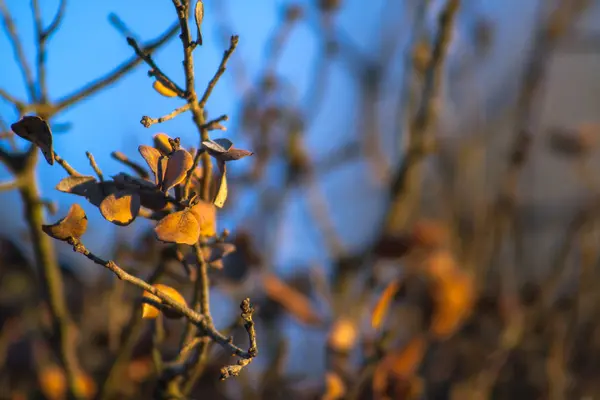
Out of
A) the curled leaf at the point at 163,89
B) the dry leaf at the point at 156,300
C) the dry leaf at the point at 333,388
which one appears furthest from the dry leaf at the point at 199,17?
the dry leaf at the point at 333,388

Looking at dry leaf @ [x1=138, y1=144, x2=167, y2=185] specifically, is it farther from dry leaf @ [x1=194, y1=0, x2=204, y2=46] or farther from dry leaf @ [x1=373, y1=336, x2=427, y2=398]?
dry leaf @ [x1=373, y1=336, x2=427, y2=398]

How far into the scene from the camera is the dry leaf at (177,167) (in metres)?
0.35

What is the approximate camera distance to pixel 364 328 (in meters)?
0.79

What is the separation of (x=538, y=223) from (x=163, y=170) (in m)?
1.30

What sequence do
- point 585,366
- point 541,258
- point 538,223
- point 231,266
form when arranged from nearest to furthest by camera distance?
point 231,266, point 585,366, point 538,223, point 541,258

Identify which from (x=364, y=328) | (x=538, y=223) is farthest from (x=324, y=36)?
(x=538, y=223)

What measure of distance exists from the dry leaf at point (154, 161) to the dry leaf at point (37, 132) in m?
0.05

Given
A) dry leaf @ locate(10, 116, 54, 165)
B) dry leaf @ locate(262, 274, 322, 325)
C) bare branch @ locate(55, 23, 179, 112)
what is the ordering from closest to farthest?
1. dry leaf @ locate(10, 116, 54, 165)
2. bare branch @ locate(55, 23, 179, 112)
3. dry leaf @ locate(262, 274, 322, 325)

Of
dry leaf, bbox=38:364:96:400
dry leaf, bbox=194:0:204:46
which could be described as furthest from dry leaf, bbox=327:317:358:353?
dry leaf, bbox=194:0:204:46

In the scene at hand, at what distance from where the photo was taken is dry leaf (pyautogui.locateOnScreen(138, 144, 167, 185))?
13.9 inches

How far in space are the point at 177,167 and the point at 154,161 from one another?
2cm

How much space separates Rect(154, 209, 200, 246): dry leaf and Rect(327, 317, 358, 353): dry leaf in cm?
30

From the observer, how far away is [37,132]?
1.09 feet

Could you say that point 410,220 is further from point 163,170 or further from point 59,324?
point 163,170
